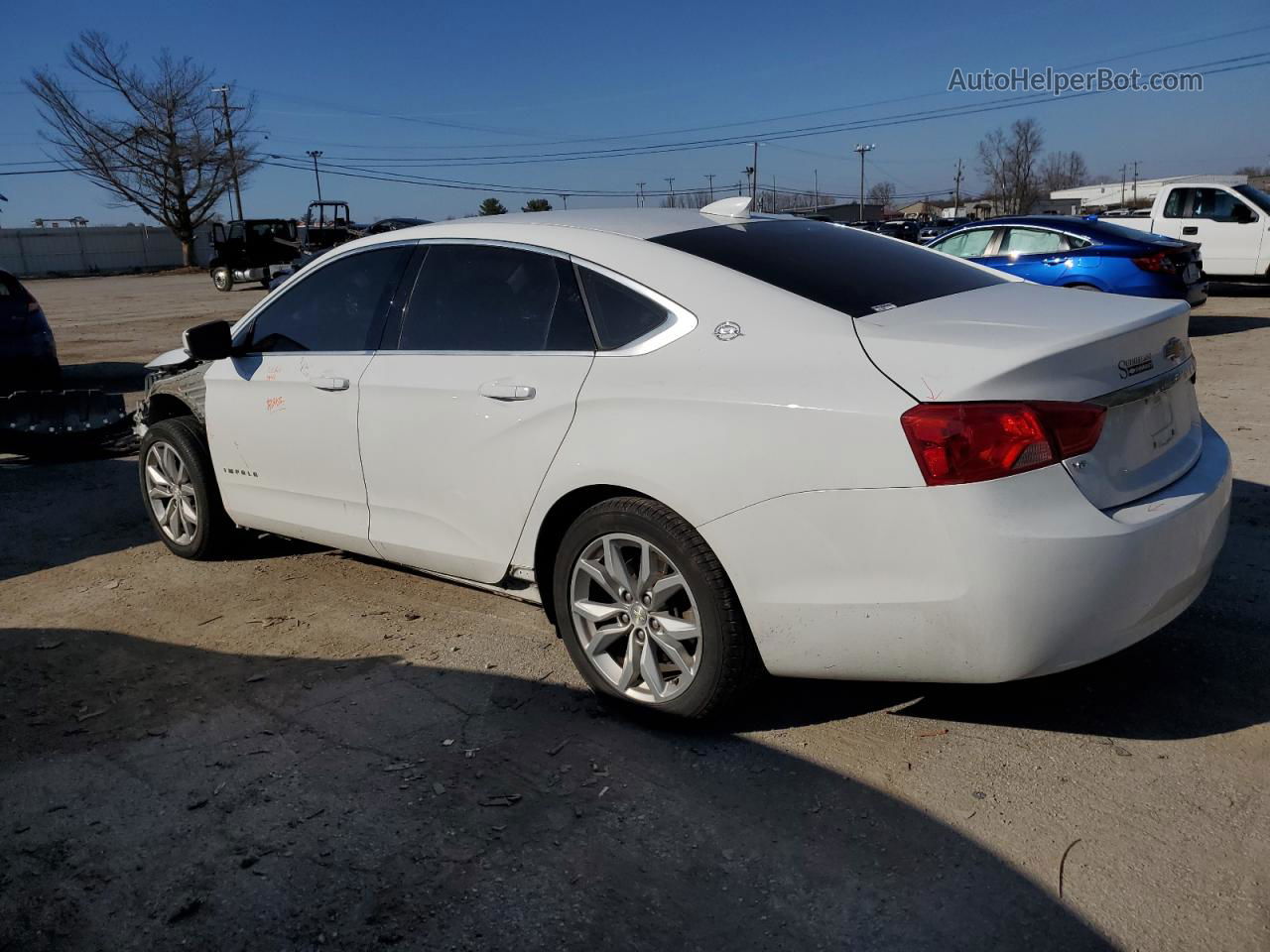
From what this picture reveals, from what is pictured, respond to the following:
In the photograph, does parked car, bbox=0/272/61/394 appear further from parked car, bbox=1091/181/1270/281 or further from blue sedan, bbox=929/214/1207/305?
parked car, bbox=1091/181/1270/281

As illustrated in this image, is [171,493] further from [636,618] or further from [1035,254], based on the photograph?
[1035,254]

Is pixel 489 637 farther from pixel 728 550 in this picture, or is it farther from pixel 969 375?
pixel 969 375

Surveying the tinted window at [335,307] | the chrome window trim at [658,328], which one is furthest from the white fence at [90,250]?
the chrome window trim at [658,328]

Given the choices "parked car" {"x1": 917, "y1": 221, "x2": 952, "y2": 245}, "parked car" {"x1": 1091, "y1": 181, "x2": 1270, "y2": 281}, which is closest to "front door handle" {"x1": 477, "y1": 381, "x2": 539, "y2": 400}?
"parked car" {"x1": 917, "y1": 221, "x2": 952, "y2": 245}

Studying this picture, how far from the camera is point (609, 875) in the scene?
2.63 meters

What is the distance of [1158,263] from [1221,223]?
658cm

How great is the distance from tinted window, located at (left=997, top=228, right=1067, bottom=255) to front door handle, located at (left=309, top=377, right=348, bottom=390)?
1012 centimetres

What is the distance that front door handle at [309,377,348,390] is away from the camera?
4.20m

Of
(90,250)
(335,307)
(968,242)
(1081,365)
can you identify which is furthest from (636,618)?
(90,250)

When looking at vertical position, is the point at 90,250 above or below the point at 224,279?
above

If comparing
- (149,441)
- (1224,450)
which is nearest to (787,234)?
(1224,450)

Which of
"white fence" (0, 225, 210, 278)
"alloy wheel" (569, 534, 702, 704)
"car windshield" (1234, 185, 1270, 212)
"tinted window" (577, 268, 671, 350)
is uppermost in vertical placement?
"white fence" (0, 225, 210, 278)

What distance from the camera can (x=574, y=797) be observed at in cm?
299

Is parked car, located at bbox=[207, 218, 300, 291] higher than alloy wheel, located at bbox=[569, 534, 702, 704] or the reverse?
higher
